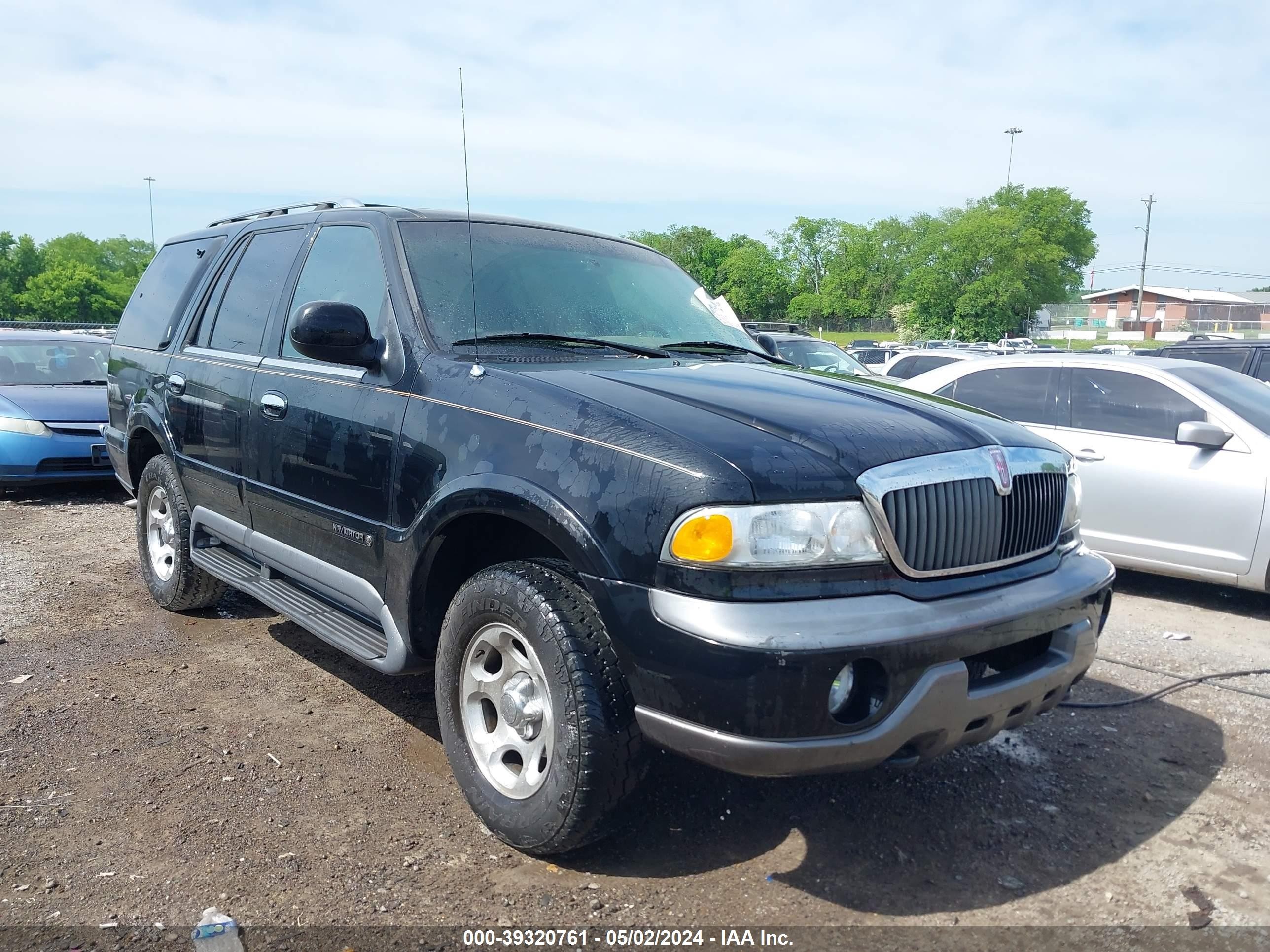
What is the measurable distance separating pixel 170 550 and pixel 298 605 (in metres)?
1.80

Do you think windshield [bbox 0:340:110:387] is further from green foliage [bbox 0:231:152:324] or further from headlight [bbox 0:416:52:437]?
green foliage [bbox 0:231:152:324]

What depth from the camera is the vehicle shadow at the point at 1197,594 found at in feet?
20.2

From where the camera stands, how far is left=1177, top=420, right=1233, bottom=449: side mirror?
5.97m

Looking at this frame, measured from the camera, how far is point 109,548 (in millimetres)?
7164

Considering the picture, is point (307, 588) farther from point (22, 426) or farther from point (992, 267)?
point (992, 267)

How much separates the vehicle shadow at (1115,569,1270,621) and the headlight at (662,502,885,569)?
4.22m

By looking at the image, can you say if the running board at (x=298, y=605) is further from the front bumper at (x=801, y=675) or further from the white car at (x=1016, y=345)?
the white car at (x=1016, y=345)

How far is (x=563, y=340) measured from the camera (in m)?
3.63

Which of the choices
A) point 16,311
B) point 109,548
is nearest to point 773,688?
point 109,548

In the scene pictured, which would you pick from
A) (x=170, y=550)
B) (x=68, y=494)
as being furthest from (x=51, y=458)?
(x=170, y=550)

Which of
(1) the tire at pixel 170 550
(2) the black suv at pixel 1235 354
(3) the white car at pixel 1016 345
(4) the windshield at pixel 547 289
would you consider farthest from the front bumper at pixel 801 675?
(3) the white car at pixel 1016 345

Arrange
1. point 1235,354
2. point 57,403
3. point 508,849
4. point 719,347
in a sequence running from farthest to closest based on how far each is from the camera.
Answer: point 1235,354
point 57,403
point 719,347
point 508,849

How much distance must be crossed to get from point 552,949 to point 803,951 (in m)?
0.64

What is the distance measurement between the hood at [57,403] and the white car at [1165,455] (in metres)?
7.27
